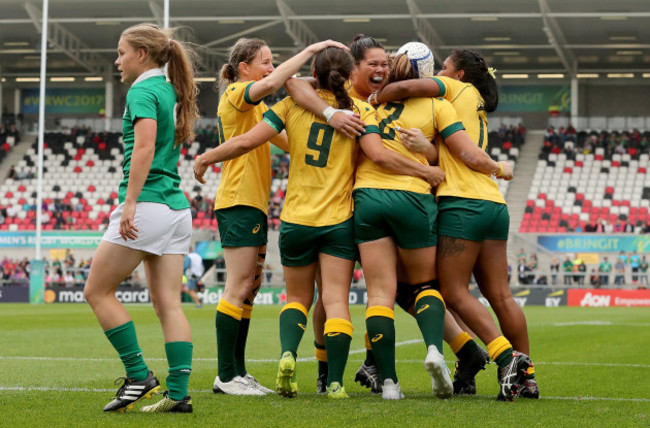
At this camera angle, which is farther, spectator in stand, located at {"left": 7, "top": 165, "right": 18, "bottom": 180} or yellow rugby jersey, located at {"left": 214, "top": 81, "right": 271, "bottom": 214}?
spectator in stand, located at {"left": 7, "top": 165, "right": 18, "bottom": 180}

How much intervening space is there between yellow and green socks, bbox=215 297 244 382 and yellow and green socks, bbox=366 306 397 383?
94 centimetres

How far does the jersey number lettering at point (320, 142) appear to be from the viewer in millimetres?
5730

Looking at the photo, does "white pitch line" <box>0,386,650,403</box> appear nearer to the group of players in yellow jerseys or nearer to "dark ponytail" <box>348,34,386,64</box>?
the group of players in yellow jerseys

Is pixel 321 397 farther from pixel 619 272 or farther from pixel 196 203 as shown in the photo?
pixel 196 203

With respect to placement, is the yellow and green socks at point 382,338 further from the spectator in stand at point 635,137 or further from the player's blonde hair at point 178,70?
the spectator in stand at point 635,137

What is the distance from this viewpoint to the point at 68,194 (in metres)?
39.6

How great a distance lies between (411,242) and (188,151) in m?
37.0

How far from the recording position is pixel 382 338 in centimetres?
552

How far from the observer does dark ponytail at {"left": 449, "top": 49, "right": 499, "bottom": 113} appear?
6.12m

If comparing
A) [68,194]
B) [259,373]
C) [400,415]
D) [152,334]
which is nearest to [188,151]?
[68,194]

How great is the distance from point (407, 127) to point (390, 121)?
0.11 meters

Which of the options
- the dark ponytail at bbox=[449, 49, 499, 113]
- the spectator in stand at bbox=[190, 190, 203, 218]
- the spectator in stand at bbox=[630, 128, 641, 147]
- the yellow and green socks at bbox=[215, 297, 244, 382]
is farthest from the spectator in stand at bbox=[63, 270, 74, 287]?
the dark ponytail at bbox=[449, 49, 499, 113]

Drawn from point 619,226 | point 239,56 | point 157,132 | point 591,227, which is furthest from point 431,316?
point 619,226

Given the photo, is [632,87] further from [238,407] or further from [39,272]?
[238,407]
